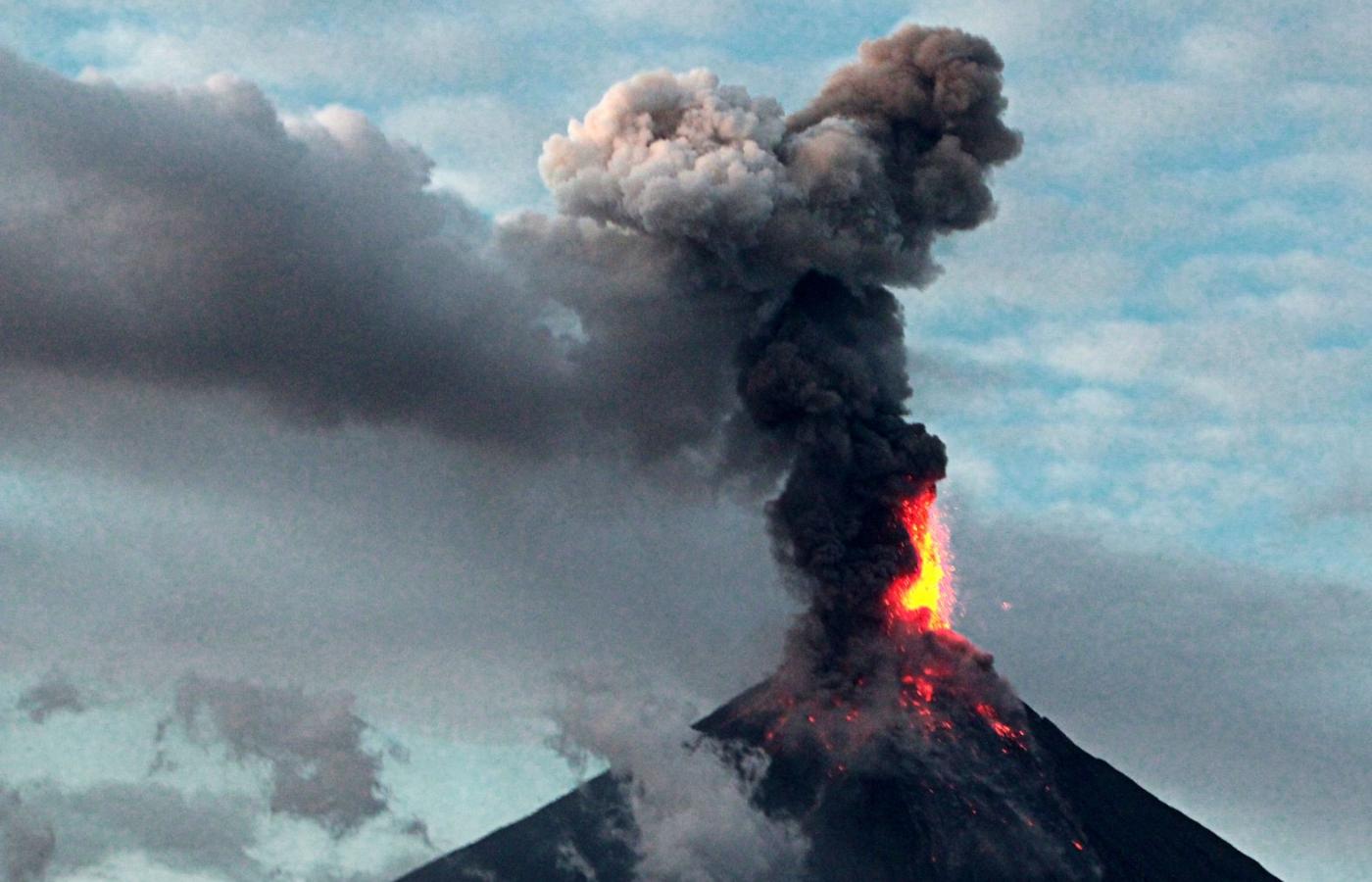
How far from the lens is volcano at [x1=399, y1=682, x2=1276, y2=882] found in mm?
117000

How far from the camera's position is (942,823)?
118438mm

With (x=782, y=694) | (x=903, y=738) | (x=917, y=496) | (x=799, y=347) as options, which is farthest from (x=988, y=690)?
(x=799, y=347)

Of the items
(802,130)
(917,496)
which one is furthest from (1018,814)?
(802,130)

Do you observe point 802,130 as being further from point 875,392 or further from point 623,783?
point 623,783

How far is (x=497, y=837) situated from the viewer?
134250 millimetres

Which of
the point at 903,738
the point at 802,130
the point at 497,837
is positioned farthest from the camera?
the point at 497,837

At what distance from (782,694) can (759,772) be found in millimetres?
11277

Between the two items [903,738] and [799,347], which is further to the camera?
[903,738]

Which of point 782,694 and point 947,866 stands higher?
point 782,694

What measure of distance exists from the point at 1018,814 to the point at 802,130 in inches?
1867

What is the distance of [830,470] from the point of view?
10275cm

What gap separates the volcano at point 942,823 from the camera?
117 meters

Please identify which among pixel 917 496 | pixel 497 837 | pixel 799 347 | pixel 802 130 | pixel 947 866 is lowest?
pixel 947 866

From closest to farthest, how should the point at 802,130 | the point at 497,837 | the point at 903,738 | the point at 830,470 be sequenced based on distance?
1. the point at 830,470
2. the point at 802,130
3. the point at 903,738
4. the point at 497,837
